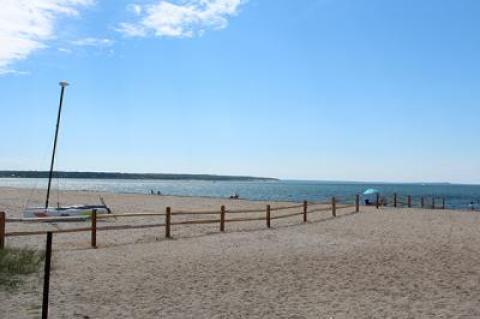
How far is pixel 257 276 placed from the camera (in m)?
9.84

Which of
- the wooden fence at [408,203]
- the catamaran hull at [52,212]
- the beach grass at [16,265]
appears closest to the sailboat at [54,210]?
the catamaran hull at [52,212]

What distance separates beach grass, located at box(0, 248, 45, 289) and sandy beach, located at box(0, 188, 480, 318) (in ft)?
0.91

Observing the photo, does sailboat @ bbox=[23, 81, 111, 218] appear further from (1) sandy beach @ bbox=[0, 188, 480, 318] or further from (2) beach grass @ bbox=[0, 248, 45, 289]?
(2) beach grass @ bbox=[0, 248, 45, 289]

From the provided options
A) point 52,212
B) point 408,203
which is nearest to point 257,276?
point 52,212

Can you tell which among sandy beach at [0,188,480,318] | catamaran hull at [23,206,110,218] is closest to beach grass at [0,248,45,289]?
sandy beach at [0,188,480,318]

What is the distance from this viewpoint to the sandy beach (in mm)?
7305

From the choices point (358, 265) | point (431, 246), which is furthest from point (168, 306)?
point (431, 246)

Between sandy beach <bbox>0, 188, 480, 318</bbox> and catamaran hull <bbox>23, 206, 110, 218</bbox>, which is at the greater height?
catamaran hull <bbox>23, 206, 110, 218</bbox>

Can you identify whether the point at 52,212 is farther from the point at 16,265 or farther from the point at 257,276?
the point at 257,276

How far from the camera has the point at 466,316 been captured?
7.08 m

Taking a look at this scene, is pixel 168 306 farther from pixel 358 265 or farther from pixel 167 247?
pixel 167 247

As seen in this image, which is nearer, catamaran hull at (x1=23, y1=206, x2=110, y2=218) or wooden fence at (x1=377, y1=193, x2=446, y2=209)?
catamaran hull at (x1=23, y1=206, x2=110, y2=218)

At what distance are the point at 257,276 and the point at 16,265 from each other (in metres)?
4.50

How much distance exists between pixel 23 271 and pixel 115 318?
11.2 ft
